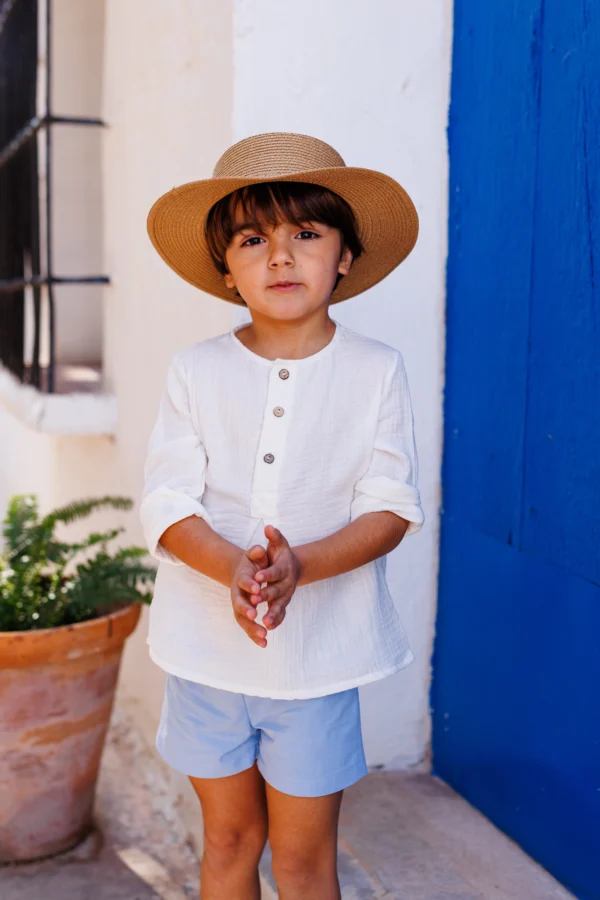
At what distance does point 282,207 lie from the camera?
169 centimetres

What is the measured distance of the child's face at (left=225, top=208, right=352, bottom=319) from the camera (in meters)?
1.67

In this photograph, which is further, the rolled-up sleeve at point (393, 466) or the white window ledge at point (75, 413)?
the white window ledge at point (75, 413)

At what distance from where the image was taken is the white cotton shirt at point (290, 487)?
1703mm

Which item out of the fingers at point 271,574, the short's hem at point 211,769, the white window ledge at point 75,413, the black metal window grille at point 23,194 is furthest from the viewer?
the black metal window grille at point 23,194

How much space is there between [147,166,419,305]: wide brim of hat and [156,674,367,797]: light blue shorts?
30.8 inches

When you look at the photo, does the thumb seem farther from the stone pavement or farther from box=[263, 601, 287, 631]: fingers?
the stone pavement

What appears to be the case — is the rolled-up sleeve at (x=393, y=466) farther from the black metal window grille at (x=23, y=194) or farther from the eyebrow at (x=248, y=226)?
the black metal window grille at (x=23, y=194)

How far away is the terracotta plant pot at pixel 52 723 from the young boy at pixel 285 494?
2.57 feet

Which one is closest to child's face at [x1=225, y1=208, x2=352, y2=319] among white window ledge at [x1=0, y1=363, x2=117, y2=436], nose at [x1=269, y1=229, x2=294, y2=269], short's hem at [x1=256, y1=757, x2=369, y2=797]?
nose at [x1=269, y1=229, x2=294, y2=269]

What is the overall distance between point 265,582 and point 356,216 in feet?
2.32

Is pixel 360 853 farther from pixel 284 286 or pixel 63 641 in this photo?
pixel 284 286

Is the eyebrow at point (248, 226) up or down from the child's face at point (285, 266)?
up

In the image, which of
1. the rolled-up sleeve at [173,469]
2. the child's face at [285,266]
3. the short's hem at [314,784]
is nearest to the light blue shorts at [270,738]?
the short's hem at [314,784]

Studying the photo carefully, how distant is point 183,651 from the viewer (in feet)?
5.74
